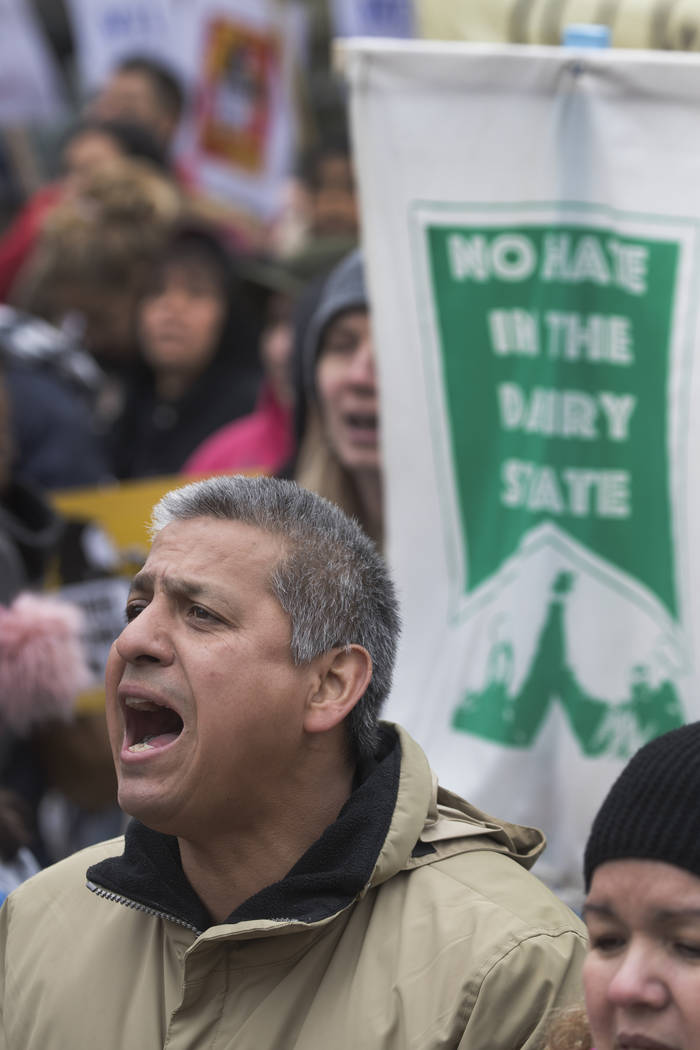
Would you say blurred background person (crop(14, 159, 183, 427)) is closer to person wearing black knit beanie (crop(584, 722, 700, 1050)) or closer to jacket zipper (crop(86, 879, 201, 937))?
jacket zipper (crop(86, 879, 201, 937))

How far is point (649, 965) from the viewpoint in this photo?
6.64 ft

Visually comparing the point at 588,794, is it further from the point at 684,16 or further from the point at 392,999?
the point at 684,16

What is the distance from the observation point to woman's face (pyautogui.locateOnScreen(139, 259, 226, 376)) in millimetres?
6434

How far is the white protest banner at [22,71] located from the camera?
8547 millimetres

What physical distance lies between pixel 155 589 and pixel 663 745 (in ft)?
2.99

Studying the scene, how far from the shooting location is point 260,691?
258 cm

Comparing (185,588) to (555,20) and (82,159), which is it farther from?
(82,159)

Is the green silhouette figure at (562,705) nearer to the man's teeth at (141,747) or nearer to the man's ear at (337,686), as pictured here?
the man's ear at (337,686)

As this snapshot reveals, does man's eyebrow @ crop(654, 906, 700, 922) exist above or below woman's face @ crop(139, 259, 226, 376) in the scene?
below

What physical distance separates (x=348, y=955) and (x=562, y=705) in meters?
1.09

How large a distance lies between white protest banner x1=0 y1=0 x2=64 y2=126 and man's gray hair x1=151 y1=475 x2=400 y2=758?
642cm

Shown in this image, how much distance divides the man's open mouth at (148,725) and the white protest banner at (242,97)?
6.18 m

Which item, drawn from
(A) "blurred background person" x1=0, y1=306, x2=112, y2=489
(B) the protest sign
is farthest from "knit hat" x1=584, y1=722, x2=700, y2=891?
(A) "blurred background person" x1=0, y1=306, x2=112, y2=489

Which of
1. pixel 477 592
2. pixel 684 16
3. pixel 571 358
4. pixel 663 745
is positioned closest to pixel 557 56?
pixel 684 16
